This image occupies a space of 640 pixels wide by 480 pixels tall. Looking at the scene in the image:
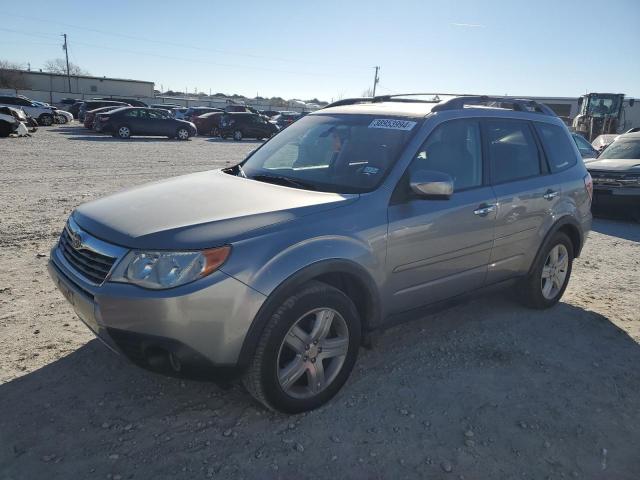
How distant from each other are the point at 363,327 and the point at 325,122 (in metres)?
1.74

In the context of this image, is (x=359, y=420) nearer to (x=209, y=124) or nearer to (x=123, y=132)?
(x=123, y=132)

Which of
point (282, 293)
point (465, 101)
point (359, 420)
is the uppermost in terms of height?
point (465, 101)

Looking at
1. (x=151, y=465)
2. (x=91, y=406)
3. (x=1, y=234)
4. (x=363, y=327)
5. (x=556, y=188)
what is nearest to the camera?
(x=151, y=465)

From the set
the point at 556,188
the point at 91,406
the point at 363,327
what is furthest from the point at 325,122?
the point at 91,406

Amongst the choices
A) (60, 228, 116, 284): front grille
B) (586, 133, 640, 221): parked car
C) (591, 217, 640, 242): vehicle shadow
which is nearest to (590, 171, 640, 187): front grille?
(586, 133, 640, 221): parked car

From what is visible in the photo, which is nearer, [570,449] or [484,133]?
[570,449]

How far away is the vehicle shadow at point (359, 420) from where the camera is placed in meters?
2.67

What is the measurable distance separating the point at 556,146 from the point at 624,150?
281 inches

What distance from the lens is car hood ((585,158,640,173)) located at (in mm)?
9383

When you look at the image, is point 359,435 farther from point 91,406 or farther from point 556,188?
point 556,188

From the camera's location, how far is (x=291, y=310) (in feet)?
9.29

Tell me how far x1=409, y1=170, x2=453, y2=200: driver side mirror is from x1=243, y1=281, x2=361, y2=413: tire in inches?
33.4

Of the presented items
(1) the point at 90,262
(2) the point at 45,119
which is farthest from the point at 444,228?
(2) the point at 45,119

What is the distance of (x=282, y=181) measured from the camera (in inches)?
143
